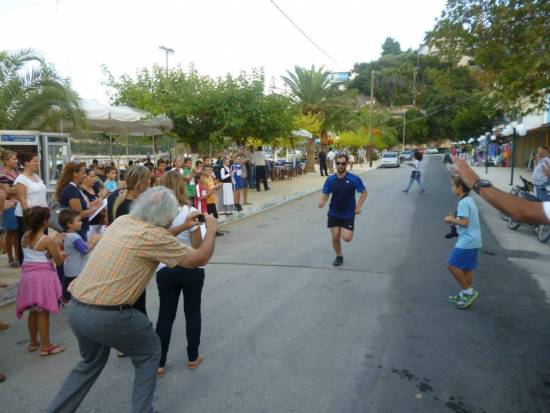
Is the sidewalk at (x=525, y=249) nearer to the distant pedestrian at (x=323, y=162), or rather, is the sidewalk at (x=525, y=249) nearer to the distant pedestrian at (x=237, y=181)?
the distant pedestrian at (x=237, y=181)

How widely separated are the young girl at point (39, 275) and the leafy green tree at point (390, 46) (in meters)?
124

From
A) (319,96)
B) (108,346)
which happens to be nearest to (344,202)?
(108,346)

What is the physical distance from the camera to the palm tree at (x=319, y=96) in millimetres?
31125

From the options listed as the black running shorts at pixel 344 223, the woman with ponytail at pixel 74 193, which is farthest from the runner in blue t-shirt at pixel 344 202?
the woman with ponytail at pixel 74 193

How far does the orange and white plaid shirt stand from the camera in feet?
9.20

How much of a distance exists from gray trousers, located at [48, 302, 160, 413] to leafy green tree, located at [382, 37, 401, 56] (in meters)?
125

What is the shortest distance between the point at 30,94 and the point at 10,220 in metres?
5.47

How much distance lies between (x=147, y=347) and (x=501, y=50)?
1319 cm

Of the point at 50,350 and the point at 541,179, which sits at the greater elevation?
the point at 541,179

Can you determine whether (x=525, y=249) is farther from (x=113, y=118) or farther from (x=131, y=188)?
(x=113, y=118)

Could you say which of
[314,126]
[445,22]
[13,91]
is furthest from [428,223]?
[314,126]

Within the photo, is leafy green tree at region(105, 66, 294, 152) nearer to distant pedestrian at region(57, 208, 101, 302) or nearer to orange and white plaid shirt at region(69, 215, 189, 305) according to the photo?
distant pedestrian at region(57, 208, 101, 302)

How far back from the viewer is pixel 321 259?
26.6ft

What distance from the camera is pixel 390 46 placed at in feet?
392
